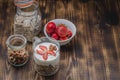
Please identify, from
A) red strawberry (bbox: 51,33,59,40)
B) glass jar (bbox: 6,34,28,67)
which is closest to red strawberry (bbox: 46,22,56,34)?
red strawberry (bbox: 51,33,59,40)

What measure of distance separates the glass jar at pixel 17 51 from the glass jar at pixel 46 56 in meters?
0.05

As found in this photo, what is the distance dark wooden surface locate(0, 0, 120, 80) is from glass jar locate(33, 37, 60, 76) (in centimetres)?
3

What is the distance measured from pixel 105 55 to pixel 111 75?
0.32 feet

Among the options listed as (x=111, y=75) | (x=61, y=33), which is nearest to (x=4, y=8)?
(x=61, y=33)

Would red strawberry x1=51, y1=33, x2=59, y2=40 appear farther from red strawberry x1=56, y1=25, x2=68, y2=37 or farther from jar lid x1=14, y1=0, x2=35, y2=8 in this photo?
jar lid x1=14, y1=0, x2=35, y2=8

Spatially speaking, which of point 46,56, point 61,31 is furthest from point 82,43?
point 46,56

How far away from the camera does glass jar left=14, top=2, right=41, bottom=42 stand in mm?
1254

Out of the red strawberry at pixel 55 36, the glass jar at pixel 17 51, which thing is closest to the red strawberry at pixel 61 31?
the red strawberry at pixel 55 36

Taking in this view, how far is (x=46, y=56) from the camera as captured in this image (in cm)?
115

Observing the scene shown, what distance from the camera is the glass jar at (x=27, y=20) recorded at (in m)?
1.25

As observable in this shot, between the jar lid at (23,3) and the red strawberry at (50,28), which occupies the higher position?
the jar lid at (23,3)

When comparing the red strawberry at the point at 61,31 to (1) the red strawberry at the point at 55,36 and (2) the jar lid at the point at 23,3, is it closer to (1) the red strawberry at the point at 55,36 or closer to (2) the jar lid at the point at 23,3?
(1) the red strawberry at the point at 55,36

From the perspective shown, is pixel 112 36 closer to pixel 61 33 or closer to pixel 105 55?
pixel 105 55

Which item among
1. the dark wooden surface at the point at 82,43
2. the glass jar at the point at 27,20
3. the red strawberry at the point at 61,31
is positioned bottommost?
the dark wooden surface at the point at 82,43
